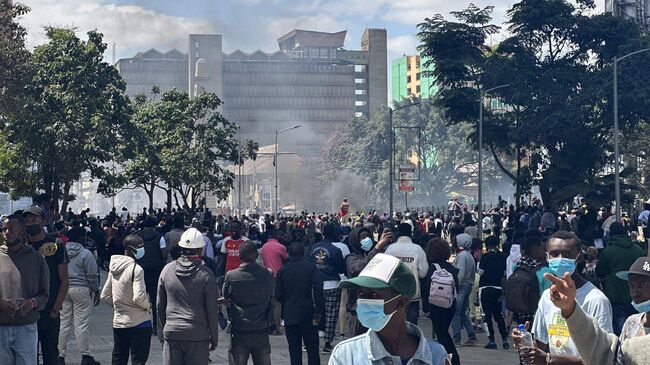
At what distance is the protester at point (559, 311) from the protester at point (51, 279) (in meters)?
6.04

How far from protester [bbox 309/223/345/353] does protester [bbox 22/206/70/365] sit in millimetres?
4100

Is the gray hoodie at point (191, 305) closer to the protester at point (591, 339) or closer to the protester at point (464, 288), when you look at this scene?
the protester at point (591, 339)

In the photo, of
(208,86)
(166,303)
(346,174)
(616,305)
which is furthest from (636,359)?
(208,86)

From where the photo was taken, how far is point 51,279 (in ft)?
39.2

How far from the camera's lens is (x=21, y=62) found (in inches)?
1305

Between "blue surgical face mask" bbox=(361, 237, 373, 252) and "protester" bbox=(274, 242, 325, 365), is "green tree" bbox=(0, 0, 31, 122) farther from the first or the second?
"protester" bbox=(274, 242, 325, 365)

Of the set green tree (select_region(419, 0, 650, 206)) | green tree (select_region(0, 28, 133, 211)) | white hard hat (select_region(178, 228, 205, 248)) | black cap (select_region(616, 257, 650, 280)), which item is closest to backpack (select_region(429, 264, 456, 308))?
white hard hat (select_region(178, 228, 205, 248))

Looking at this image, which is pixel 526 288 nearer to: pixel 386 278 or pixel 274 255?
pixel 386 278

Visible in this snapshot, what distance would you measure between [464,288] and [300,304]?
4.85m

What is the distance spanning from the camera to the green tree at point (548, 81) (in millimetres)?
46969

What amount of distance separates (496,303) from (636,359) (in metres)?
11.6

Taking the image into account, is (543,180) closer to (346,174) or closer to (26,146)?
(26,146)

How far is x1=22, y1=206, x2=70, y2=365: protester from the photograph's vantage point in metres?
11.9

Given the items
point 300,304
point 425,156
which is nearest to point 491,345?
point 300,304
